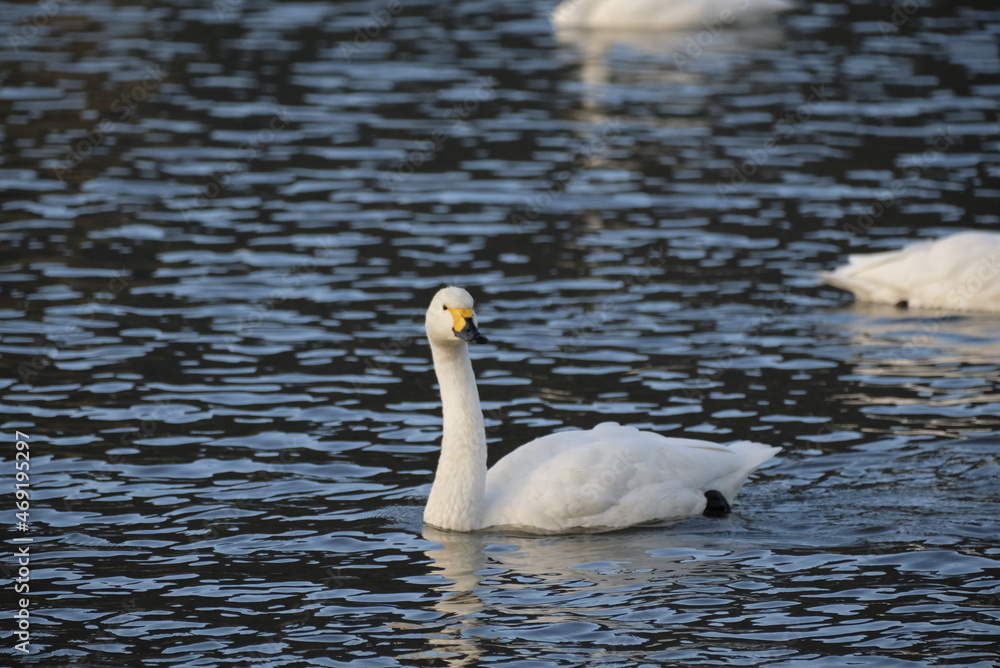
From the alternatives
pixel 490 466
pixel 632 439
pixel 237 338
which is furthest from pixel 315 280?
pixel 632 439

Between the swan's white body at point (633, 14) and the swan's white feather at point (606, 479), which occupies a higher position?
the swan's white body at point (633, 14)

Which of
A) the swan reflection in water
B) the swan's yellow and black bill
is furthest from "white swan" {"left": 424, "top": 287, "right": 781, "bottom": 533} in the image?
the swan reflection in water

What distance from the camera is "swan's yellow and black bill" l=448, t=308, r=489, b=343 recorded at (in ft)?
30.4

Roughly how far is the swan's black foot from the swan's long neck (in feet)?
4.48

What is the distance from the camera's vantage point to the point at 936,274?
14.2 metres

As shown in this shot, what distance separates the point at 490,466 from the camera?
10.6 m

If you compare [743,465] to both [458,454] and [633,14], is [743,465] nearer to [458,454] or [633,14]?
[458,454]

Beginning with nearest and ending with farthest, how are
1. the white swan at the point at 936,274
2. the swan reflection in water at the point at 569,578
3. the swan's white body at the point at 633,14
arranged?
the swan reflection in water at the point at 569,578 → the white swan at the point at 936,274 → the swan's white body at the point at 633,14

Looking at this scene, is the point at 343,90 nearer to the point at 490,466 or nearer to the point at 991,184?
the point at 991,184

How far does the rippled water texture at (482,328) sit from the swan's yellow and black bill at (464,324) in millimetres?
1236

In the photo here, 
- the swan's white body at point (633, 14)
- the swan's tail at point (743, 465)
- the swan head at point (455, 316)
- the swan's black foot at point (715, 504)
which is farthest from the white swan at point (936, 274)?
the swan's white body at point (633, 14)

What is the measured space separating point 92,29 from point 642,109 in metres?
9.84

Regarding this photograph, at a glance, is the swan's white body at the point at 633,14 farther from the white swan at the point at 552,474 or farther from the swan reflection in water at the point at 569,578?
the swan reflection in water at the point at 569,578

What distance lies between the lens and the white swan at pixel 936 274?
555 inches
